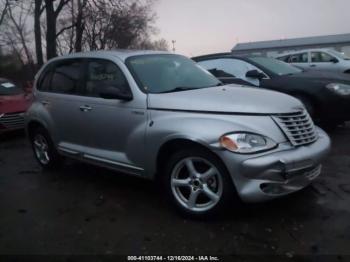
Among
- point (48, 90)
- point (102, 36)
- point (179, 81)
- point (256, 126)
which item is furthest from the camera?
point (102, 36)

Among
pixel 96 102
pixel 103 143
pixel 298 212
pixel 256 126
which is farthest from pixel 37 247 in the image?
pixel 298 212

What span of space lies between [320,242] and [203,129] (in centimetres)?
146

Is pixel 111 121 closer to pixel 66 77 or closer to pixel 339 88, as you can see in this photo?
pixel 66 77

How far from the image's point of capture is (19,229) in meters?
4.24

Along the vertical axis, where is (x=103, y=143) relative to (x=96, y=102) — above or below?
below

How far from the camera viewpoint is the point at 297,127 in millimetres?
4215

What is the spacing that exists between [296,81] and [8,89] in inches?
273

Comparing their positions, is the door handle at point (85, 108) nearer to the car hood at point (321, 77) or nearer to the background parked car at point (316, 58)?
the car hood at point (321, 77)

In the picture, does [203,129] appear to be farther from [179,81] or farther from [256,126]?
[179,81]

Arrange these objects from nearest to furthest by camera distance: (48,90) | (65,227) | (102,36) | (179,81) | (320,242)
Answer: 1. (320,242)
2. (65,227)
3. (179,81)
4. (48,90)
5. (102,36)

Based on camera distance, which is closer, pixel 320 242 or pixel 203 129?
pixel 320 242

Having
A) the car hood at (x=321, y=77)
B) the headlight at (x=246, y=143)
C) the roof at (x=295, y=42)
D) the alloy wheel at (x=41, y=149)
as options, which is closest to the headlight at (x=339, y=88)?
the car hood at (x=321, y=77)

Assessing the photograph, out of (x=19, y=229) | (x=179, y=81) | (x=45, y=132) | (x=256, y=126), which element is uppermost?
(x=179, y=81)

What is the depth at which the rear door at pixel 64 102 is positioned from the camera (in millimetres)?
5531
